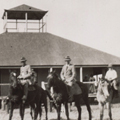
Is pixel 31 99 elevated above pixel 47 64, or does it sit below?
below

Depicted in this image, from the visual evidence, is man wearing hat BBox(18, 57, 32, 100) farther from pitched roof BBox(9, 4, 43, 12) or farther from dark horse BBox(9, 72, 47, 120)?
pitched roof BBox(9, 4, 43, 12)

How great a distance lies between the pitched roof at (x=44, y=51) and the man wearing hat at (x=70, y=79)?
10.5m

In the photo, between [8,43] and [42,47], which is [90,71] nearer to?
[42,47]

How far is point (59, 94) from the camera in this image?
13.0 m

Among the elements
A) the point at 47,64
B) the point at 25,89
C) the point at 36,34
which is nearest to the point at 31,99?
the point at 25,89

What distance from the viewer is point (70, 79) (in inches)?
543

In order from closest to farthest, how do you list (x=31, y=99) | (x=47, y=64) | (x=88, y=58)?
(x=31, y=99) → (x=47, y=64) → (x=88, y=58)

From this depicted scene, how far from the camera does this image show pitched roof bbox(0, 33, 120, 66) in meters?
25.1

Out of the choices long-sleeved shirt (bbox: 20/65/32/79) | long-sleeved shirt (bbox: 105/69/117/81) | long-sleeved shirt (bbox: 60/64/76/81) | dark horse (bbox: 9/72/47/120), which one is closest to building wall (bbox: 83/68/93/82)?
long-sleeved shirt (bbox: 105/69/117/81)

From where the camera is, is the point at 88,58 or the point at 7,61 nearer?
the point at 7,61

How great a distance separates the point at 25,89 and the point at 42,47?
565 inches

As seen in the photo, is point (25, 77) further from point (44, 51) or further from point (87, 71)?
point (87, 71)

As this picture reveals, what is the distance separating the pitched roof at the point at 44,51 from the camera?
25.1m

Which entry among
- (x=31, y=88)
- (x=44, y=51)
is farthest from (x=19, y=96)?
(x=44, y=51)
